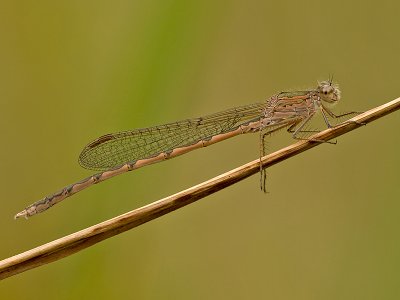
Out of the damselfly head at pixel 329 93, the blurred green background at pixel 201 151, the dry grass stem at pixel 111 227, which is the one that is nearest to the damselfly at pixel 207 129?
the damselfly head at pixel 329 93

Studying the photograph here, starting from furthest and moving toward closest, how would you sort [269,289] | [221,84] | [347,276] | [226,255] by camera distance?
[221,84] → [226,255] → [269,289] → [347,276]

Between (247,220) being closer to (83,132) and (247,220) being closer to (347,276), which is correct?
(347,276)

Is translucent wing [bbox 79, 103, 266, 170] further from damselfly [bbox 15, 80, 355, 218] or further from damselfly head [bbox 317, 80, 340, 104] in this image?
damselfly head [bbox 317, 80, 340, 104]

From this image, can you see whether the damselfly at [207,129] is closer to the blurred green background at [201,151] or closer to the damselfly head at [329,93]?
the damselfly head at [329,93]

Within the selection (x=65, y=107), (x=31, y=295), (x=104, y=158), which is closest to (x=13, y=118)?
(x=65, y=107)

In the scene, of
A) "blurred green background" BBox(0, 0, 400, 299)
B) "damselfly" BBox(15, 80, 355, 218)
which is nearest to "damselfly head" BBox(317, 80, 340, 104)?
"damselfly" BBox(15, 80, 355, 218)

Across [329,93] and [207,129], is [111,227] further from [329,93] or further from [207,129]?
[329,93]
